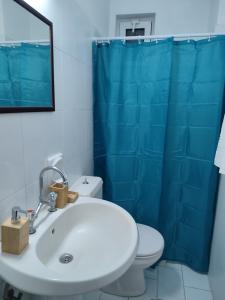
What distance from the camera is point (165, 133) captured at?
63.7 inches

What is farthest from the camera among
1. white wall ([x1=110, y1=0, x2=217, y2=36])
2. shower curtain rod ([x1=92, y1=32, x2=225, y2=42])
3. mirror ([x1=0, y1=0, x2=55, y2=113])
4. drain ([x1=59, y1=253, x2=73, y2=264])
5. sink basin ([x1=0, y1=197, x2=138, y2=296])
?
white wall ([x1=110, y1=0, x2=217, y2=36])

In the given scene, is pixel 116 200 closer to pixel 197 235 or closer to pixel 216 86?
pixel 197 235

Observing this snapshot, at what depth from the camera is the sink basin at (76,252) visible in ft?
2.15

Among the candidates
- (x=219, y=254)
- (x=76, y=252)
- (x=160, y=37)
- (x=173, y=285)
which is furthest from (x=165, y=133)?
(x=173, y=285)

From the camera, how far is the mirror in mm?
813

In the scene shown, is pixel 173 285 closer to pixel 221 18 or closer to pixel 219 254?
pixel 219 254

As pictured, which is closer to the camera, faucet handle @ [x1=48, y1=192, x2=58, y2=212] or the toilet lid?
faucet handle @ [x1=48, y1=192, x2=58, y2=212]

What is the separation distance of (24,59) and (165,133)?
106cm

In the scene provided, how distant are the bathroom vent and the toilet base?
6.56 ft

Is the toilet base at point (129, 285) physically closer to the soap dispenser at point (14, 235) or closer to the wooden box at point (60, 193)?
the wooden box at point (60, 193)

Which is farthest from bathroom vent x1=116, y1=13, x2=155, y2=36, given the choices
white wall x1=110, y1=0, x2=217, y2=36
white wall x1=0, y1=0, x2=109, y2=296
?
white wall x1=0, y1=0, x2=109, y2=296

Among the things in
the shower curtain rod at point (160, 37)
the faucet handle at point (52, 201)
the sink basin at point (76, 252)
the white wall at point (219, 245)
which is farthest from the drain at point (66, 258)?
the shower curtain rod at point (160, 37)

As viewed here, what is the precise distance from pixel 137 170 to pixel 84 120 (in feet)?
1.89

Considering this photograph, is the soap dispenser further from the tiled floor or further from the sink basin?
the tiled floor
